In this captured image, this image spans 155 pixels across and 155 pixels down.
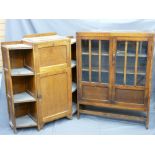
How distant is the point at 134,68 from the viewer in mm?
2785

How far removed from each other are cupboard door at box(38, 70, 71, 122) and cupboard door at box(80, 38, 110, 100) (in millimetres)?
224

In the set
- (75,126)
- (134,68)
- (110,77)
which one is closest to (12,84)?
(75,126)

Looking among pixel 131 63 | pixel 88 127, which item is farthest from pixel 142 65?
pixel 88 127

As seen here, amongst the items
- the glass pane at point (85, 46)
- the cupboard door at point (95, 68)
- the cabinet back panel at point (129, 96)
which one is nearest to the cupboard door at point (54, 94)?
the cupboard door at point (95, 68)

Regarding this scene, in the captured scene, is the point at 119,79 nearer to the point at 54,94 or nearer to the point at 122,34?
the point at 122,34

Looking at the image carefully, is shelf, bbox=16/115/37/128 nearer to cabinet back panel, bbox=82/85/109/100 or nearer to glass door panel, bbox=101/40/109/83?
cabinet back panel, bbox=82/85/109/100

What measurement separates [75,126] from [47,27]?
1453 mm

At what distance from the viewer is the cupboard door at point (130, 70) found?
2707 millimetres

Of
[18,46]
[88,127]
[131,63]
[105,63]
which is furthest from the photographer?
[88,127]

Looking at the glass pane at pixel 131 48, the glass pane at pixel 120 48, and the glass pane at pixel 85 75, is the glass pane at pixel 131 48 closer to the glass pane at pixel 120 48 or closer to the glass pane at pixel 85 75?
the glass pane at pixel 120 48

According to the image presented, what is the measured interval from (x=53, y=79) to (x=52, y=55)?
29cm

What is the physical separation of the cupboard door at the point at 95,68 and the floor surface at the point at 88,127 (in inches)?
12.9

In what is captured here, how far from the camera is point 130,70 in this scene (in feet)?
9.27

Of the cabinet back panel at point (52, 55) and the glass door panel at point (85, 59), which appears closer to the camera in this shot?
the cabinet back panel at point (52, 55)
